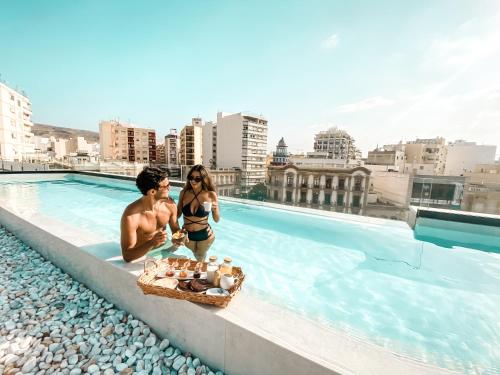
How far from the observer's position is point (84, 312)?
2.19m

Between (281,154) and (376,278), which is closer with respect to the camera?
(376,278)

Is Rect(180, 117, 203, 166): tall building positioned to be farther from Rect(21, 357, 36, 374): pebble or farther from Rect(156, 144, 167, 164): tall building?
Rect(21, 357, 36, 374): pebble

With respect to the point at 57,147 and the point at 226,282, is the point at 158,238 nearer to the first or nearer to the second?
the point at 226,282

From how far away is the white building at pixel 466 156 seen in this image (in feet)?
138

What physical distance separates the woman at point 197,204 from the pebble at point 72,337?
96cm

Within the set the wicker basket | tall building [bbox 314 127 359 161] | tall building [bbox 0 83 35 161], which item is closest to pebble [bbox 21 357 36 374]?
the wicker basket

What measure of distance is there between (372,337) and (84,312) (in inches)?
111

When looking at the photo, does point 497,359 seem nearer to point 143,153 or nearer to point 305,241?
point 305,241

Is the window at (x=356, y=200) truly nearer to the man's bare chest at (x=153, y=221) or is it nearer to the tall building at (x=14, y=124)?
the man's bare chest at (x=153, y=221)

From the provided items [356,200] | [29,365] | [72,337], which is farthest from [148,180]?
[356,200]

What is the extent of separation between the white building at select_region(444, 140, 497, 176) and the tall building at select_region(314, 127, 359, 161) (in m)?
19.4

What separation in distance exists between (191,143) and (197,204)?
5197 centimetres

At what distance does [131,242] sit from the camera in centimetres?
202

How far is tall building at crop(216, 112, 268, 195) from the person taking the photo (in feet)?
160
